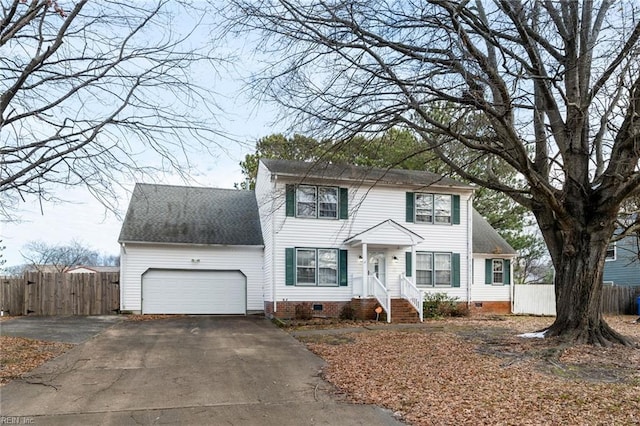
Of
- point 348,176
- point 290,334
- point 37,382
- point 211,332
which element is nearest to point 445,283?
point 348,176

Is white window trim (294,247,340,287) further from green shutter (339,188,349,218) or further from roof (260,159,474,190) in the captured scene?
roof (260,159,474,190)

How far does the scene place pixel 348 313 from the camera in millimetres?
17453

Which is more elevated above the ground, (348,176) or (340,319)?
(348,176)

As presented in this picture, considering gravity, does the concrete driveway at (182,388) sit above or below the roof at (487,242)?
below

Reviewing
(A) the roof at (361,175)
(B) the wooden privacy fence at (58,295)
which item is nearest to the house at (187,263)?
(B) the wooden privacy fence at (58,295)

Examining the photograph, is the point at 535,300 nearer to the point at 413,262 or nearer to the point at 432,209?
the point at 432,209

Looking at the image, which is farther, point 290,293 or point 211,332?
point 290,293

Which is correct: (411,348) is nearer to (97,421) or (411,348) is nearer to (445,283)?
(97,421)

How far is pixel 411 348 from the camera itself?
34.9ft

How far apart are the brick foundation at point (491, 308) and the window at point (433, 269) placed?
6.23ft

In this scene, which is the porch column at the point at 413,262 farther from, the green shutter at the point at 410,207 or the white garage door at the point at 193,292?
the white garage door at the point at 193,292

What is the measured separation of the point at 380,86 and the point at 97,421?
22.9 ft

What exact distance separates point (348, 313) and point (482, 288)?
7.11m

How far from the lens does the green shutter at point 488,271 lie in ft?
69.4
